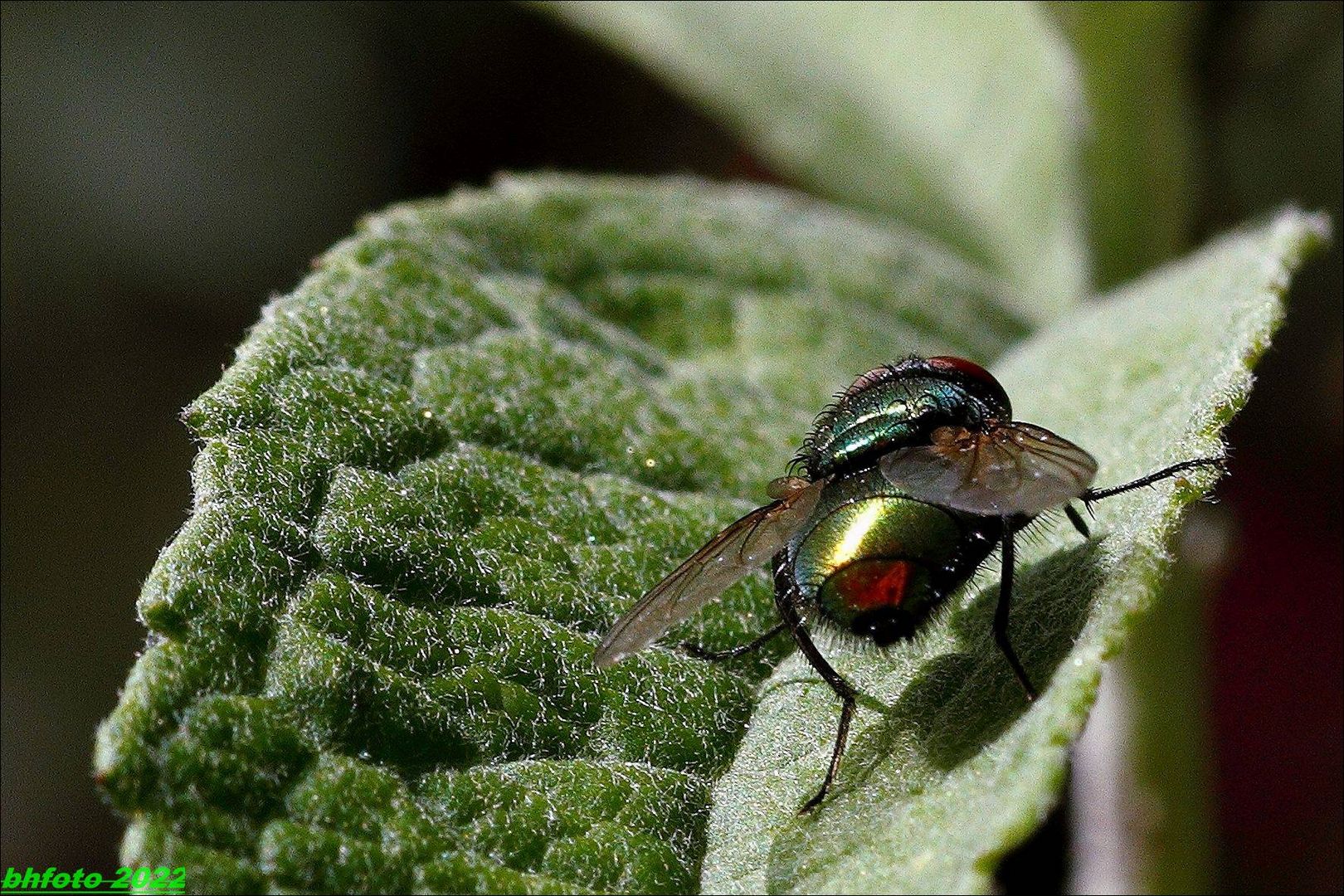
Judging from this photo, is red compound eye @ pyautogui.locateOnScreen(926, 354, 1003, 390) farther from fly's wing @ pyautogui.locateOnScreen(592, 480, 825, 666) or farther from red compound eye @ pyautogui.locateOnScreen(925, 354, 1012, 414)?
fly's wing @ pyautogui.locateOnScreen(592, 480, 825, 666)

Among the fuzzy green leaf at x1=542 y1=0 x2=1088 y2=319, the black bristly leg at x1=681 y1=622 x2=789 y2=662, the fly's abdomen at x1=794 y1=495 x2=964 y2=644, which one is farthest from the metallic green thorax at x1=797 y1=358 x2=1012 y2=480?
the fuzzy green leaf at x1=542 y1=0 x2=1088 y2=319

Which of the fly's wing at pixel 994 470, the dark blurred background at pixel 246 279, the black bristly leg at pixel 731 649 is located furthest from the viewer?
the dark blurred background at pixel 246 279

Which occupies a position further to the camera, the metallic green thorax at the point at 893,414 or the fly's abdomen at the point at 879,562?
the metallic green thorax at the point at 893,414

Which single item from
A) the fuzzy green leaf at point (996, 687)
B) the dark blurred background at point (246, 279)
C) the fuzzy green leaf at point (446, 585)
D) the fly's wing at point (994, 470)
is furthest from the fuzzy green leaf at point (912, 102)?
the fly's wing at point (994, 470)

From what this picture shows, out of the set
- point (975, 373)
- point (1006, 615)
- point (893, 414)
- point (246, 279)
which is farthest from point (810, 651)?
point (246, 279)

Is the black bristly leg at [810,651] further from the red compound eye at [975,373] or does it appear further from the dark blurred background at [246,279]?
the dark blurred background at [246,279]

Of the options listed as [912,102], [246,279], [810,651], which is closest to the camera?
[810,651]

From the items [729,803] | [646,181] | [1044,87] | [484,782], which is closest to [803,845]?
[729,803]

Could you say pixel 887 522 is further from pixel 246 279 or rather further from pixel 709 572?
pixel 246 279
